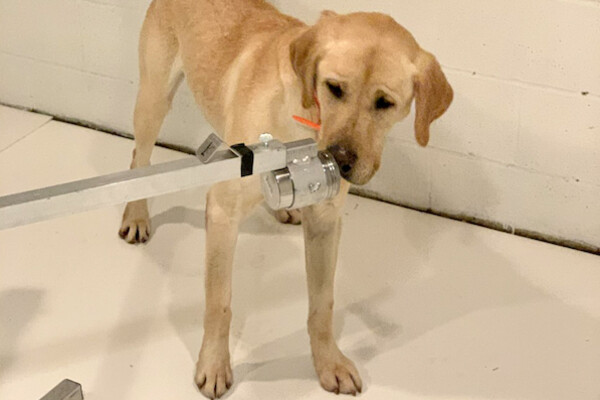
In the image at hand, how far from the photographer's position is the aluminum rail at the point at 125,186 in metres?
1.10

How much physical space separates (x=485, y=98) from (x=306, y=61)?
115cm

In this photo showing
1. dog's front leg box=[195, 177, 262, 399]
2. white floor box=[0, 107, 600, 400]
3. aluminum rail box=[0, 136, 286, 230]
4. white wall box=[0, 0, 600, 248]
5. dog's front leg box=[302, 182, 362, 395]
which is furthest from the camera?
white wall box=[0, 0, 600, 248]

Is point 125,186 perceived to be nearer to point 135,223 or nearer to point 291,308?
point 291,308

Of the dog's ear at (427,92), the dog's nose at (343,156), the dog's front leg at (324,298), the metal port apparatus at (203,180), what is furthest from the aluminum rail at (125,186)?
the dog's front leg at (324,298)

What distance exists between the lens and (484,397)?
2.14 m

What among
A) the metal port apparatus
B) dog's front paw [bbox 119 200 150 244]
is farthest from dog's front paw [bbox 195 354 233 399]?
the metal port apparatus

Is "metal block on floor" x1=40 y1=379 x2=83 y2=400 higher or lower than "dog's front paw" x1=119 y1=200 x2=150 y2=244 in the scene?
lower

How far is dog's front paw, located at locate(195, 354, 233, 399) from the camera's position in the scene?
6.80 ft

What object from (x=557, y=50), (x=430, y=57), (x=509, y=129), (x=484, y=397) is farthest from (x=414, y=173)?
(x=430, y=57)

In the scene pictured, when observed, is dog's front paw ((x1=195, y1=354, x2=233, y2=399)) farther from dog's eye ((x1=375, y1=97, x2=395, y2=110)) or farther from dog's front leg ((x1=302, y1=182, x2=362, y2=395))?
dog's eye ((x1=375, y1=97, x2=395, y2=110))

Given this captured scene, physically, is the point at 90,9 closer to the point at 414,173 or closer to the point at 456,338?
the point at 414,173

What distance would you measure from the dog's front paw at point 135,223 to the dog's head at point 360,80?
1.11 metres

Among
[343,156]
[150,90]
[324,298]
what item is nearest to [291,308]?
[324,298]

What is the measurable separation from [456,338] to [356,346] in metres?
0.29
